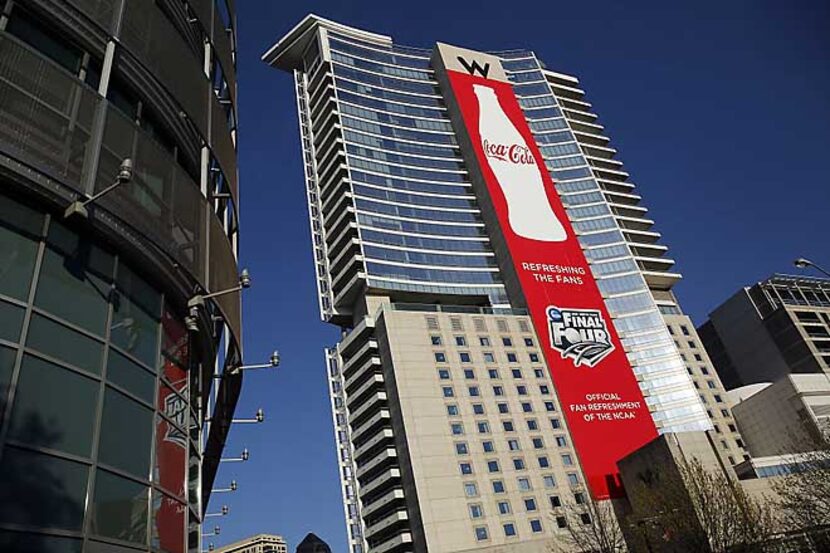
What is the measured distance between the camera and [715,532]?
116 ft

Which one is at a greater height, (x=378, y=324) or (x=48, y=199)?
A: (x=378, y=324)

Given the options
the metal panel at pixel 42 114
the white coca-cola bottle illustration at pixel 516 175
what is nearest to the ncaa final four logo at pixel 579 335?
the white coca-cola bottle illustration at pixel 516 175

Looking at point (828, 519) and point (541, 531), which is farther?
point (541, 531)

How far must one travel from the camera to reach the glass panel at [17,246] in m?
10.3

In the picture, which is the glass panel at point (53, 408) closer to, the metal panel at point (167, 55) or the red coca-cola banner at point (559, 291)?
the metal panel at point (167, 55)

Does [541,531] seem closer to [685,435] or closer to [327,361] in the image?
[685,435]

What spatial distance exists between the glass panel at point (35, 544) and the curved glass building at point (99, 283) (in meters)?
0.02

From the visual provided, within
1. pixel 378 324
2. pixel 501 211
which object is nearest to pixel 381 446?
pixel 378 324

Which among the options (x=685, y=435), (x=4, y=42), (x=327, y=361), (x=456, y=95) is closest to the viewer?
(x=4, y=42)

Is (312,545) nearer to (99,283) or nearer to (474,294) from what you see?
(474,294)

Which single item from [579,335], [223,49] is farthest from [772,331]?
[223,49]

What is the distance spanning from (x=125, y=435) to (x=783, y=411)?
101 metres

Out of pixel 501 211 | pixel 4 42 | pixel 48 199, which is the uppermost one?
pixel 501 211

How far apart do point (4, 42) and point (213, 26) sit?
12823 millimetres
